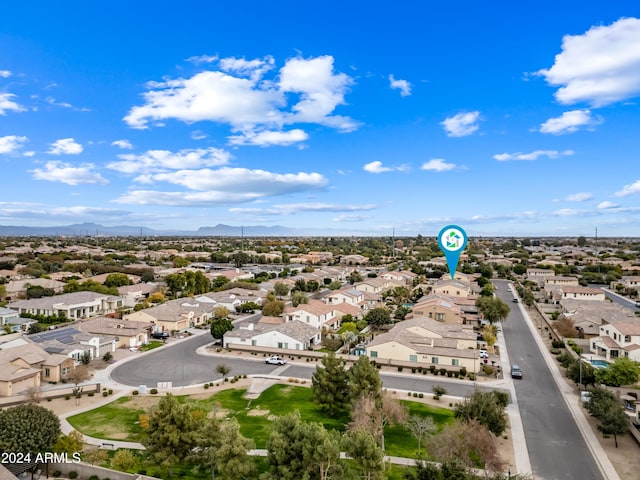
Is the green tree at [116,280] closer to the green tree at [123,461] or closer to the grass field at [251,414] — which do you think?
the grass field at [251,414]

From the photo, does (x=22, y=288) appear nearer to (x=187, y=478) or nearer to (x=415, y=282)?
(x=187, y=478)

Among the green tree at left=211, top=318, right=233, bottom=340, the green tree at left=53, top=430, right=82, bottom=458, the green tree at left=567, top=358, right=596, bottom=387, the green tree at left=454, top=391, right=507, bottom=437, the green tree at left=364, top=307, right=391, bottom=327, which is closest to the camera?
the green tree at left=53, top=430, right=82, bottom=458

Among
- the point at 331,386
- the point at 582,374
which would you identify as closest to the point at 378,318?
the point at 582,374

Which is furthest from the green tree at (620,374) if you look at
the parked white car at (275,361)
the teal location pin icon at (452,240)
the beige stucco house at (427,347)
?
the parked white car at (275,361)

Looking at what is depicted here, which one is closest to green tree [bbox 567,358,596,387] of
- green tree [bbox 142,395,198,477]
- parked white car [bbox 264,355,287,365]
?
parked white car [bbox 264,355,287,365]

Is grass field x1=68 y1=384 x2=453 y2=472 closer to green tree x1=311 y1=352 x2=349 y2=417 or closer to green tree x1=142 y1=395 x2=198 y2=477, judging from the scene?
green tree x1=311 y1=352 x2=349 y2=417

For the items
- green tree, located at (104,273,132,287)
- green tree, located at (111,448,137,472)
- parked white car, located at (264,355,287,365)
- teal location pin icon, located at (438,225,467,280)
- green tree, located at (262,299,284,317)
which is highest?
teal location pin icon, located at (438,225,467,280)
